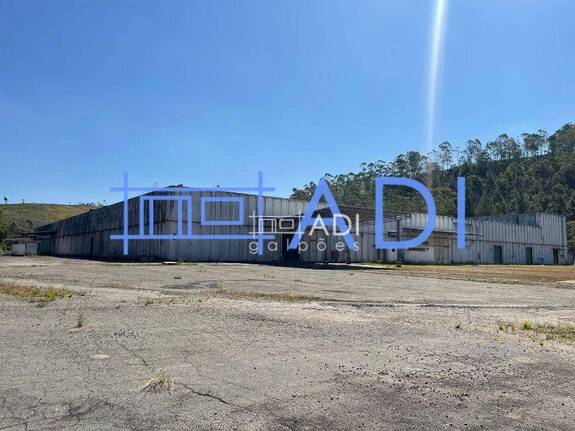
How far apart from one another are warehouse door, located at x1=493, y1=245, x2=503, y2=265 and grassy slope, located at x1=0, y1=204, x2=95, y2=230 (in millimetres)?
101478

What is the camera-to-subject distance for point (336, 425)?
13.0ft

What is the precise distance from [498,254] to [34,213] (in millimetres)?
114120

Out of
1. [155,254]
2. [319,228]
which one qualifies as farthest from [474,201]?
[155,254]

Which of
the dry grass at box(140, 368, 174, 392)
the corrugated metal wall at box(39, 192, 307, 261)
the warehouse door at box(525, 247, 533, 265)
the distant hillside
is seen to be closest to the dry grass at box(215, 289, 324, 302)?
the dry grass at box(140, 368, 174, 392)

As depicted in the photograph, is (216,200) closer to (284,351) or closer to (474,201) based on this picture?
(284,351)

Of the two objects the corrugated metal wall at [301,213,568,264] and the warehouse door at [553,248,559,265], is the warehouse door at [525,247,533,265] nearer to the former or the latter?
the corrugated metal wall at [301,213,568,264]

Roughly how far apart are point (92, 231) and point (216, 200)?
26.5 meters

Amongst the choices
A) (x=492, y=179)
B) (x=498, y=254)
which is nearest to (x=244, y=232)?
(x=498, y=254)

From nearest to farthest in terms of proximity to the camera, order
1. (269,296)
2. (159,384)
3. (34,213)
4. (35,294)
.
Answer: (159,384) → (35,294) → (269,296) → (34,213)

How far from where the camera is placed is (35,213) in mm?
127438

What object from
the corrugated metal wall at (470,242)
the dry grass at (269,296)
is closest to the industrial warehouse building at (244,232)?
the corrugated metal wall at (470,242)

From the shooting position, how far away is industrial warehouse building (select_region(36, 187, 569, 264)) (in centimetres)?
4175

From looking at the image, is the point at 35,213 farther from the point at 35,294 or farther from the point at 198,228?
the point at 35,294

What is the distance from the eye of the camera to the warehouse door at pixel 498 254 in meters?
63.0
